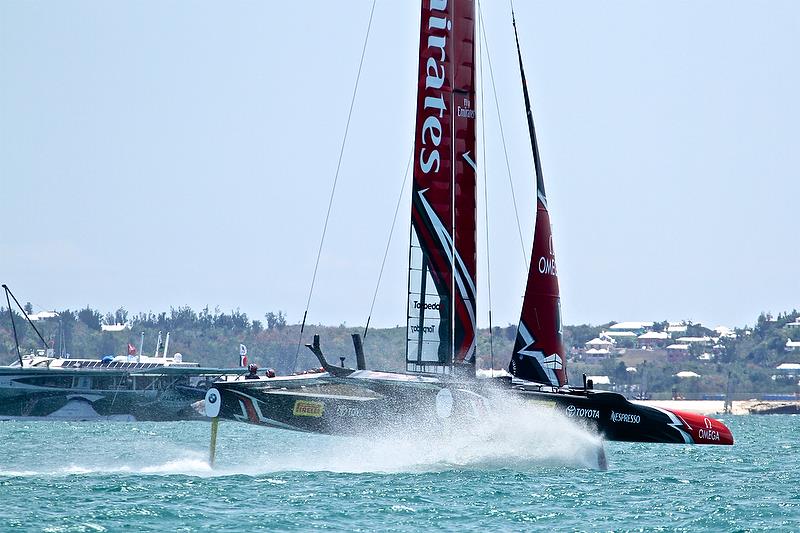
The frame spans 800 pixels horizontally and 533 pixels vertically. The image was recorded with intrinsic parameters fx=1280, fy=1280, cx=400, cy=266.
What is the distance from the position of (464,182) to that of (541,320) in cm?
287

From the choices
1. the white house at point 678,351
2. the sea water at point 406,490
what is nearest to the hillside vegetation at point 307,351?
the white house at point 678,351

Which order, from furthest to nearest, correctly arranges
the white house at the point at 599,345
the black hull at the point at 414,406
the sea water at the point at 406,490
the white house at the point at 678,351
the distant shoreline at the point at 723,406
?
the white house at the point at 599,345 < the white house at the point at 678,351 < the distant shoreline at the point at 723,406 < the black hull at the point at 414,406 < the sea water at the point at 406,490

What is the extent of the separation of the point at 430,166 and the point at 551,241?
115 inches

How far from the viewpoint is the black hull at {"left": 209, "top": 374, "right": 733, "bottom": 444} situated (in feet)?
67.4

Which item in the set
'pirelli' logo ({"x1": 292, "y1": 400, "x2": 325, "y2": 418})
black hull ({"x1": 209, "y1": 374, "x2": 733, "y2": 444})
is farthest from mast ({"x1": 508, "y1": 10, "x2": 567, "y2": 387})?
'pirelli' logo ({"x1": 292, "y1": 400, "x2": 325, "y2": 418})

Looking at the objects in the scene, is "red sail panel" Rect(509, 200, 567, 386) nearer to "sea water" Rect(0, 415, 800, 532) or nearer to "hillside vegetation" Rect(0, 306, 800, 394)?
"sea water" Rect(0, 415, 800, 532)

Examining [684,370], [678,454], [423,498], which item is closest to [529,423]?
[423,498]

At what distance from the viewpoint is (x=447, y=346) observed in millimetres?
22125

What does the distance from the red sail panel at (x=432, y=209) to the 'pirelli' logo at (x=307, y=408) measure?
2074 mm

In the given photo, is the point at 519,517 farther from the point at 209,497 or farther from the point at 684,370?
the point at 684,370

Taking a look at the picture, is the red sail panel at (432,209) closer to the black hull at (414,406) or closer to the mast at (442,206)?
the mast at (442,206)

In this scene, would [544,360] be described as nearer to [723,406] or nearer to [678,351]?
[723,406]

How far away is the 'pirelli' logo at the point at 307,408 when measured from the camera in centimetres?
2077

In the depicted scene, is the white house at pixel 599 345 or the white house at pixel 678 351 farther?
the white house at pixel 599 345
